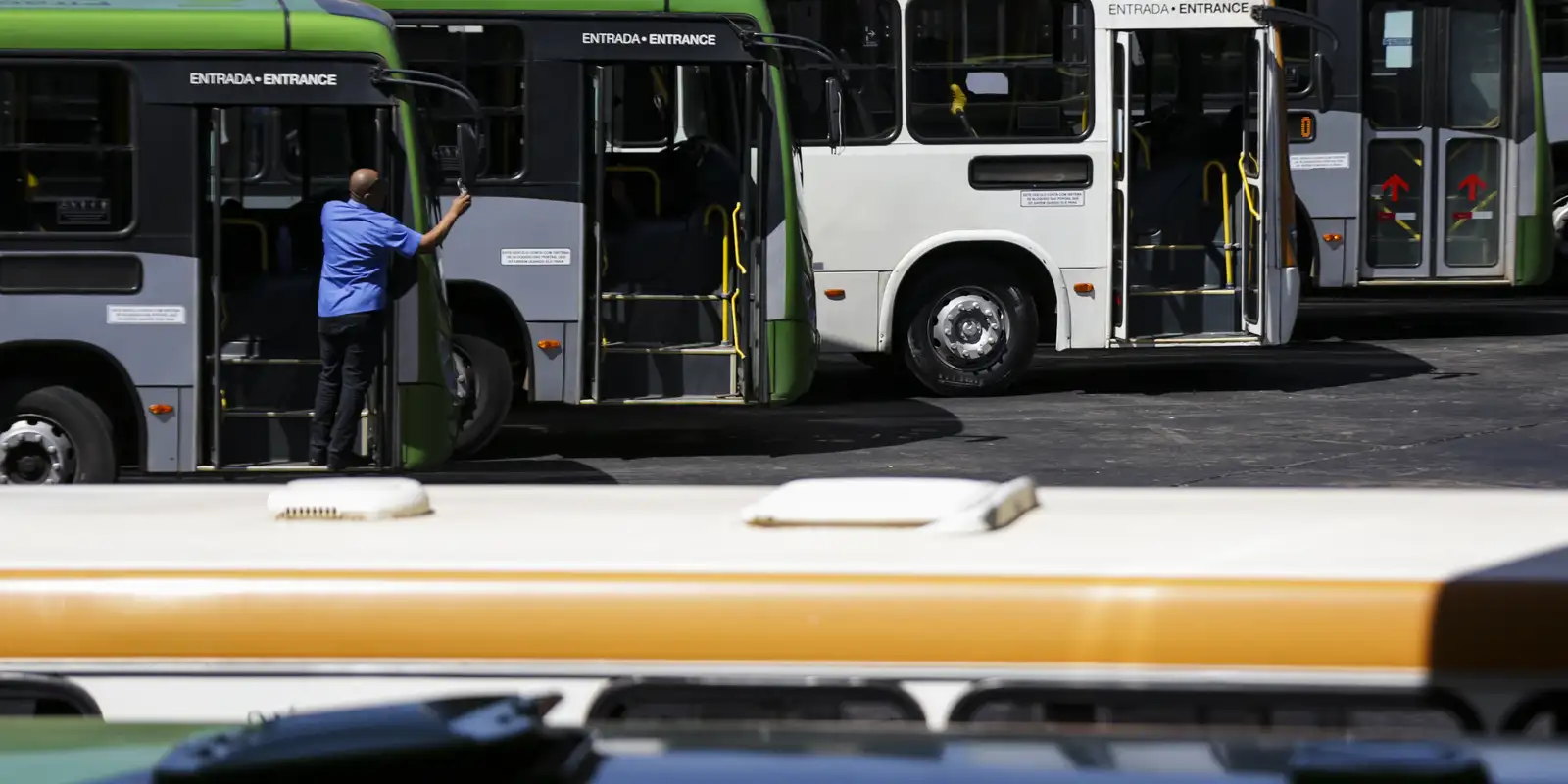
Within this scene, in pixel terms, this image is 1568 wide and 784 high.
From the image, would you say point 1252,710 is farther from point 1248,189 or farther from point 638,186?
point 1248,189

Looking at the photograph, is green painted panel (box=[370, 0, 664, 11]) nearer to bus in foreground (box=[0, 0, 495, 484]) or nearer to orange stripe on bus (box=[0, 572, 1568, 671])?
bus in foreground (box=[0, 0, 495, 484])

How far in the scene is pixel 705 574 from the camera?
3324 mm

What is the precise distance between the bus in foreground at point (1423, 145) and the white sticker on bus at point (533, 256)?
8076mm

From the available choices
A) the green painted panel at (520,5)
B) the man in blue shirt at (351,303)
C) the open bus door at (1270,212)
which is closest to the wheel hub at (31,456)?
the man in blue shirt at (351,303)

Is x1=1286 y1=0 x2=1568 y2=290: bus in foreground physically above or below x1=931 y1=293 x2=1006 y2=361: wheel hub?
above

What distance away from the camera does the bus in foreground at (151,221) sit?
1091 centimetres

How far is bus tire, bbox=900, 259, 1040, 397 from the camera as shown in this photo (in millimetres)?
15492

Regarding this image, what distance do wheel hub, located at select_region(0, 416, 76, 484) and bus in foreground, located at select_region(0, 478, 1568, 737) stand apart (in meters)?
7.45

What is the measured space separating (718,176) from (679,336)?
0.96 metres

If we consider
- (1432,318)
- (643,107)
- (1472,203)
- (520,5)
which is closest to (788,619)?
(520,5)

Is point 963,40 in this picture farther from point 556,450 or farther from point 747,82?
point 556,450

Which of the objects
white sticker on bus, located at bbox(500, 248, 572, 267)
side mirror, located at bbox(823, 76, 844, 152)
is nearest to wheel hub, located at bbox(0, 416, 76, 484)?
white sticker on bus, located at bbox(500, 248, 572, 267)

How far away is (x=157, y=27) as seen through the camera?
10938 millimetres

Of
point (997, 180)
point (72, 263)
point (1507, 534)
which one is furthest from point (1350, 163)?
point (1507, 534)
